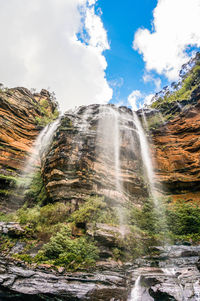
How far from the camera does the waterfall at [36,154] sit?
51.3ft

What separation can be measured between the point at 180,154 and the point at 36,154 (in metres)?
17.1

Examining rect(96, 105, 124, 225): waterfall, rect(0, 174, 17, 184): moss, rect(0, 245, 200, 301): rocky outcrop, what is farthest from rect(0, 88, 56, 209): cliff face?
rect(0, 245, 200, 301): rocky outcrop

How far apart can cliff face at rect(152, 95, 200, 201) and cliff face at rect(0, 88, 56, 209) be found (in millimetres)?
15308

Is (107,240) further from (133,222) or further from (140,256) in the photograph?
(133,222)

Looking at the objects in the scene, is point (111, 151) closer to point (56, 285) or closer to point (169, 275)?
point (169, 275)

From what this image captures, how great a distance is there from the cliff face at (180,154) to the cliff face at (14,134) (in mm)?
15308

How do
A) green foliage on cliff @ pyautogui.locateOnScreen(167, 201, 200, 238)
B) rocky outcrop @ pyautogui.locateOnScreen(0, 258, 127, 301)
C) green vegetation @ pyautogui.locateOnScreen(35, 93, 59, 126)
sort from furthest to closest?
1. green vegetation @ pyautogui.locateOnScreen(35, 93, 59, 126)
2. green foliage on cliff @ pyautogui.locateOnScreen(167, 201, 200, 238)
3. rocky outcrop @ pyautogui.locateOnScreen(0, 258, 127, 301)

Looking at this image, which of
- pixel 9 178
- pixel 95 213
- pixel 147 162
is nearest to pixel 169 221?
pixel 95 213

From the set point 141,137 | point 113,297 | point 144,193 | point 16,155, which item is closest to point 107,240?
point 113,297

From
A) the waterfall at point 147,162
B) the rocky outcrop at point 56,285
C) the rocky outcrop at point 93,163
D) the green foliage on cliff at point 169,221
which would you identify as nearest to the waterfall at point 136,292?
the rocky outcrop at point 56,285

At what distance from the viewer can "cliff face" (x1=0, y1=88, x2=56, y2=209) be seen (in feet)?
49.6

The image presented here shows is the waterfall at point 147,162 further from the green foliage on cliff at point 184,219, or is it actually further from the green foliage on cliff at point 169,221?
Answer: the green foliage on cliff at point 184,219

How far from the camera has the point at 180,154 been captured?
17828 millimetres

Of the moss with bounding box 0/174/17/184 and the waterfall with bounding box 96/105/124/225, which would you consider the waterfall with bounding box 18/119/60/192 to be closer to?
the moss with bounding box 0/174/17/184
